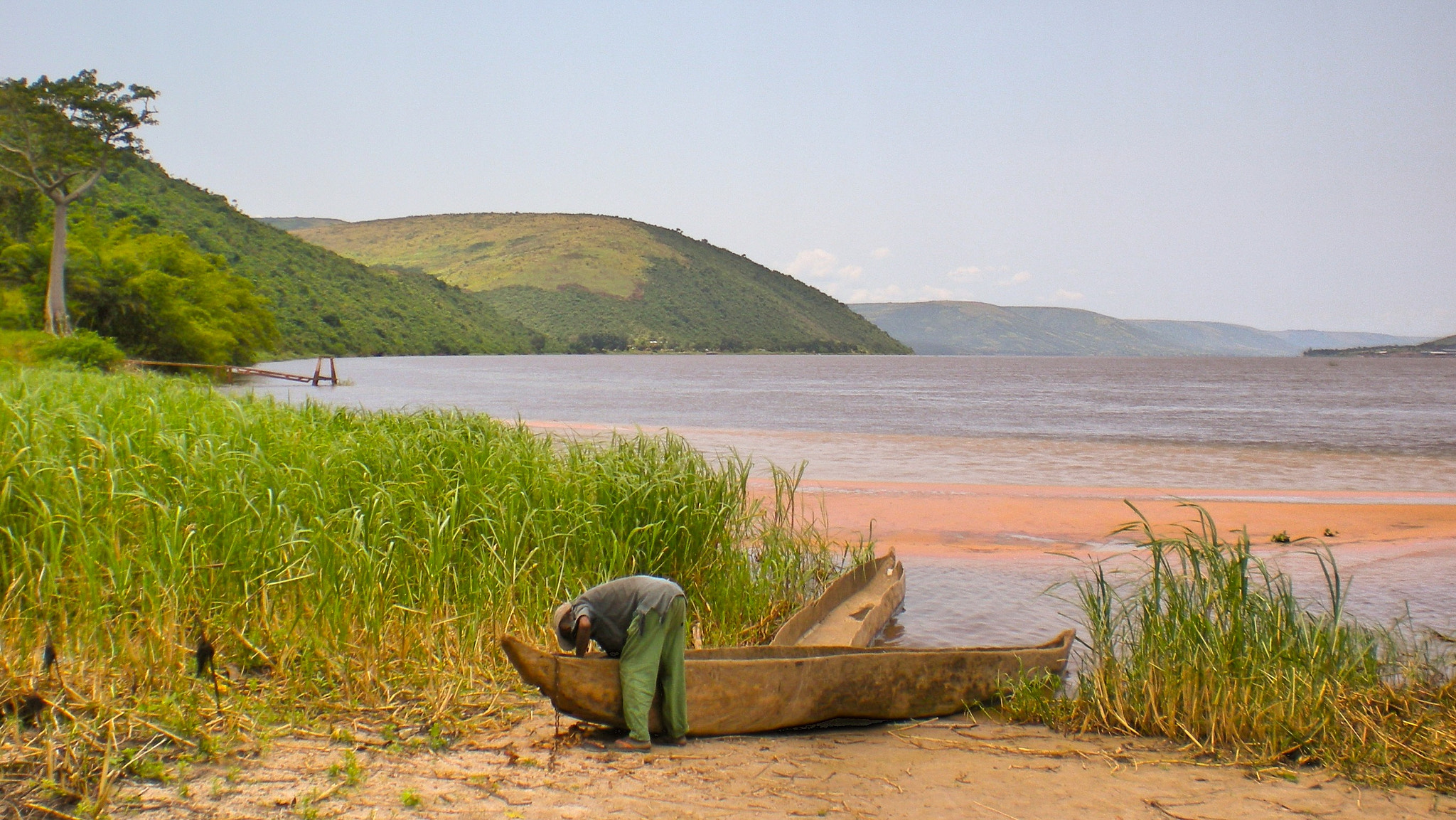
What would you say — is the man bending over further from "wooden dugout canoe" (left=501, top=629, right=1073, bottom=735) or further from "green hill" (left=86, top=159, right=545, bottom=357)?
"green hill" (left=86, top=159, right=545, bottom=357)

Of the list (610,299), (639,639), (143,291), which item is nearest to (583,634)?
(639,639)

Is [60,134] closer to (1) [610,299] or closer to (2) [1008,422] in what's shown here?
(2) [1008,422]

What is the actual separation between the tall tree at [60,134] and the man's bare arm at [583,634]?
3471cm

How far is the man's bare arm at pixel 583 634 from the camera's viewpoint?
480cm

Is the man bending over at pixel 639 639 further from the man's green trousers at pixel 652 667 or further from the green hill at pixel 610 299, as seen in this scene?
the green hill at pixel 610 299

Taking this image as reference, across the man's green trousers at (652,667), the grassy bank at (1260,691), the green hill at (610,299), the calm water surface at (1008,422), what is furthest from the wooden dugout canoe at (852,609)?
the green hill at (610,299)

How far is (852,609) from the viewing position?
8.02m

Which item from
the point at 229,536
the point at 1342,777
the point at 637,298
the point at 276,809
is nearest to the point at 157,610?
the point at 229,536

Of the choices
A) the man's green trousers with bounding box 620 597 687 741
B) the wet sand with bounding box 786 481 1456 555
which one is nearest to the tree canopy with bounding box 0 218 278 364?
the wet sand with bounding box 786 481 1456 555

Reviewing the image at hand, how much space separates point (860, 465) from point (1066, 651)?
15926mm

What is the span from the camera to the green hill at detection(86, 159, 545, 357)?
7850 cm

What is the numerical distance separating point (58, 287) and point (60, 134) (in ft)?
18.4

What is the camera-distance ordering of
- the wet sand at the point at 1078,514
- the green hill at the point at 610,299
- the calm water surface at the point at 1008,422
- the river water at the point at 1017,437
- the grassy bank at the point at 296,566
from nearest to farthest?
the grassy bank at the point at 296,566, the river water at the point at 1017,437, the wet sand at the point at 1078,514, the calm water surface at the point at 1008,422, the green hill at the point at 610,299

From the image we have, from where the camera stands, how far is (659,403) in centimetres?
4638
